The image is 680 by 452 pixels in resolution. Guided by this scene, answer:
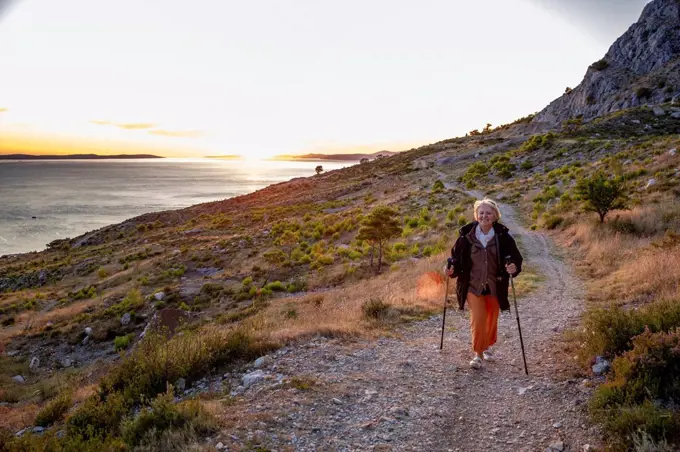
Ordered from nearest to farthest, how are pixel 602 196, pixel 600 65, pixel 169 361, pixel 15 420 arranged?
pixel 169 361 < pixel 15 420 < pixel 602 196 < pixel 600 65

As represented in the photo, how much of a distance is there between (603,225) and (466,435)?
14.6 m

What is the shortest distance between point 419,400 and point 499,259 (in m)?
2.36

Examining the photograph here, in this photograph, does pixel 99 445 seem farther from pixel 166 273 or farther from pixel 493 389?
pixel 166 273

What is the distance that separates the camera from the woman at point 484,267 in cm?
640

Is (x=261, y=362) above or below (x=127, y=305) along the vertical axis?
above

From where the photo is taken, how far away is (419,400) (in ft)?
19.1

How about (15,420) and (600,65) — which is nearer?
(15,420)

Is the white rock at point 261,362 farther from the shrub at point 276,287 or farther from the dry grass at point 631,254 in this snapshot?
the shrub at point 276,287

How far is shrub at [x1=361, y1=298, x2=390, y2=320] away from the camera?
9906 mm

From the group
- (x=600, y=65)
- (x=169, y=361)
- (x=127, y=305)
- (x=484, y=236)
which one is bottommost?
(x=127, y=305)

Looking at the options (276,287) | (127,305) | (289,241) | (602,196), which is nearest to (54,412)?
(276,287)

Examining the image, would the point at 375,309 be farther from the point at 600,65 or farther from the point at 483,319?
the point at 600,65

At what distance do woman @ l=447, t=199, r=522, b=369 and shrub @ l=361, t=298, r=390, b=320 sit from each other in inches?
131

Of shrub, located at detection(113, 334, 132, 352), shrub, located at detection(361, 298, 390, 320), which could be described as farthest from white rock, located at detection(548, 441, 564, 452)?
shrub, located at detection(113, 334, 132, 352)
